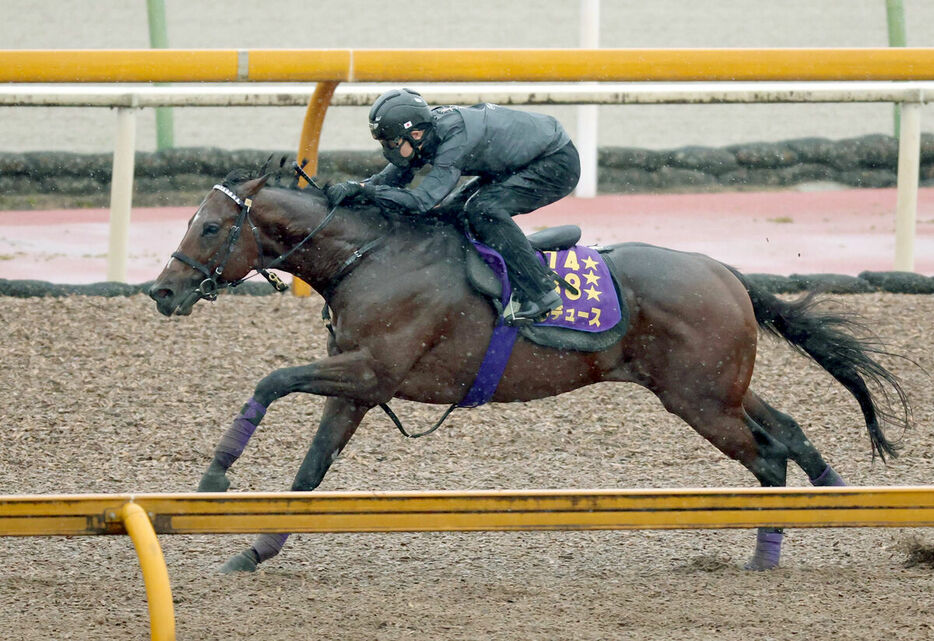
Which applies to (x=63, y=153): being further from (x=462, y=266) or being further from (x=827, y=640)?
(x=827, y=640)

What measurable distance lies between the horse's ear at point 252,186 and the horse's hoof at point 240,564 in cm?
136

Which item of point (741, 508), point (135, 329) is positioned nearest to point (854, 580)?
point (741, 508)

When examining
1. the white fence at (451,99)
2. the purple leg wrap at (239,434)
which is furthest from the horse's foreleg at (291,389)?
the white fence at (451,99)

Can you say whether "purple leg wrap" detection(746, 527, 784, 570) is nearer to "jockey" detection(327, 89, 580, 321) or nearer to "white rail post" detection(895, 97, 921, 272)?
"jockey" detection(327, 89, 580, 321)

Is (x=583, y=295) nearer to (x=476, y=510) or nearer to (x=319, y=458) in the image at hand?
(x=319, y=458)

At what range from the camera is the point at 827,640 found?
4.09 m

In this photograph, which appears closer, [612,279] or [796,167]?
[612,279]

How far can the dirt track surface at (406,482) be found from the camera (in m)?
4.33

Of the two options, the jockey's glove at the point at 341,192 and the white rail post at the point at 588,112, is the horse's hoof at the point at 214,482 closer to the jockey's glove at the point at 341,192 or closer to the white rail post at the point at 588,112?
the jockey's glove at the point at 341,192

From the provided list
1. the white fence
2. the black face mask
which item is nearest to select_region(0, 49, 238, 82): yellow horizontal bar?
the black face mask

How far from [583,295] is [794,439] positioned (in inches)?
42.7

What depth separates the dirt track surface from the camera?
4.33 m

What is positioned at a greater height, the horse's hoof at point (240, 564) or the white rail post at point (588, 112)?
the white rail post at point (588, 112)

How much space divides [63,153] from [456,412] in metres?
7.19
